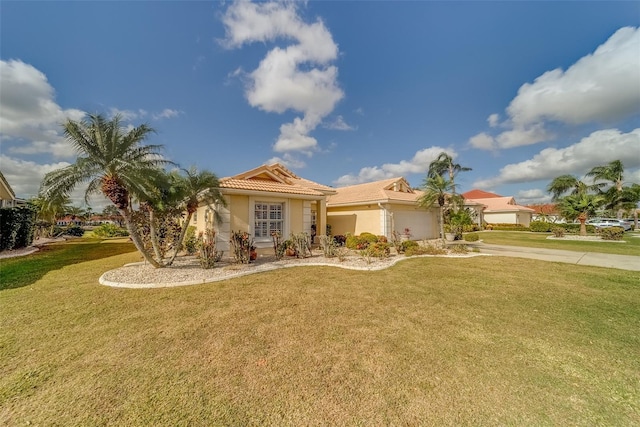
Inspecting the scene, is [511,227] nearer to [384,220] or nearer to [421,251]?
[384,220]

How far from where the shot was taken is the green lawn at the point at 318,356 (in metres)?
2.84

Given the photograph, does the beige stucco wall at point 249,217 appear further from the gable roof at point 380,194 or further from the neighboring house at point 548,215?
the neighboring house at point 548,215

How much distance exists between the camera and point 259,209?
12.7 metres

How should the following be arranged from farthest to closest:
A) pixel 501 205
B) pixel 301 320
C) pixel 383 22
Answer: pixel 501 205 → pixel 383 22 → pixel 301 320

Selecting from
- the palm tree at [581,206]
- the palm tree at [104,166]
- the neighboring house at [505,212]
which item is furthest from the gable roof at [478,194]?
the palm tree at [104,166]

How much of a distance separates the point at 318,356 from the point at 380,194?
613 inches

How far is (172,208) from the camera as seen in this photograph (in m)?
10.3

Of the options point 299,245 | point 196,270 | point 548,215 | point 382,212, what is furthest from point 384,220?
point 548,215

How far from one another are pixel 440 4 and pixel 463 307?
44.1 ft

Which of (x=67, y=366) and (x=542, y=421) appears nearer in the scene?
(x=542, y=421)

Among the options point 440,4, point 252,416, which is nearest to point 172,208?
point 252,416

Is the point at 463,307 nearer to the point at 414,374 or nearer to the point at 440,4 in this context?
the point at 414,374

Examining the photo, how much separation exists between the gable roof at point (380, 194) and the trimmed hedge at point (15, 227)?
812 inches

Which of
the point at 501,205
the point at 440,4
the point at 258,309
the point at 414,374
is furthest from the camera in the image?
the point at 501,205
